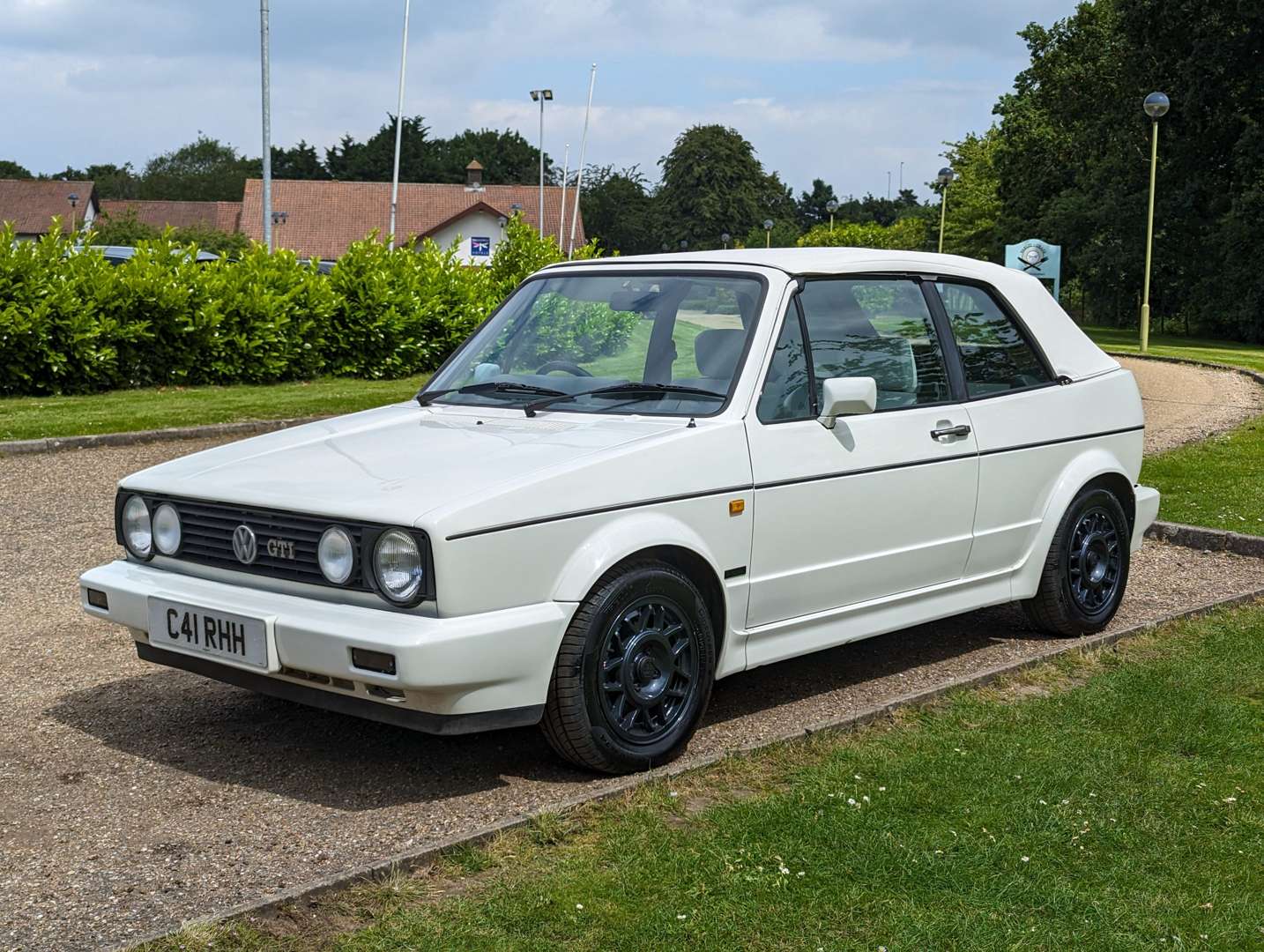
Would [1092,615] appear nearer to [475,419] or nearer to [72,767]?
[475,419]

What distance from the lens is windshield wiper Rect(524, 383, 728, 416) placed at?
5.38m

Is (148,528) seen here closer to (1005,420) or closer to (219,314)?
(1005,420)

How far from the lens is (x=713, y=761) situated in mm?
4930

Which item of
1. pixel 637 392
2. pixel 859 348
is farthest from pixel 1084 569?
pixel 637 392

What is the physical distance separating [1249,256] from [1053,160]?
55.2ft

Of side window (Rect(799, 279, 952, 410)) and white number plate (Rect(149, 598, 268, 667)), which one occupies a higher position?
side window (Rect(799, 279, 952, 410))

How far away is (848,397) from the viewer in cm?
536

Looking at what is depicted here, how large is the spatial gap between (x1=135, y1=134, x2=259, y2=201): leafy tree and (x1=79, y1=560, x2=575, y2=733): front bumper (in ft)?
478

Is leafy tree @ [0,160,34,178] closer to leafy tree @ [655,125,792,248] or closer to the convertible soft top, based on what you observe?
leafy tree @ [655,125,792,248]

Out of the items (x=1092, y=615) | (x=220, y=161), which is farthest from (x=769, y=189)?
(x=1092, y=615)

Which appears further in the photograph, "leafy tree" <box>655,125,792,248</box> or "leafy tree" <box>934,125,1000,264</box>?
"leafy tree" <box>655,125,792,248</box>

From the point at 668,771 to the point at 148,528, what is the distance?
6.67 ft

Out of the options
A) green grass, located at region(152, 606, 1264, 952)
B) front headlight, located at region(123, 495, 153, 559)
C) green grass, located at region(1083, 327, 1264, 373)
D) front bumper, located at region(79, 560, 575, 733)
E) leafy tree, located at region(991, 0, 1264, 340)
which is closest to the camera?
green grass, located at region(152, 606, 1264, 952)

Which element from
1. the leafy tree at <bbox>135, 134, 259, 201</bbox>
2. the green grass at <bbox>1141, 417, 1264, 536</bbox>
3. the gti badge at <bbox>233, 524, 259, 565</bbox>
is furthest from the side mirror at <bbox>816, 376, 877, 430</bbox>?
the leafy tree at <bbox>135, 134, 259, 201</bbox>
